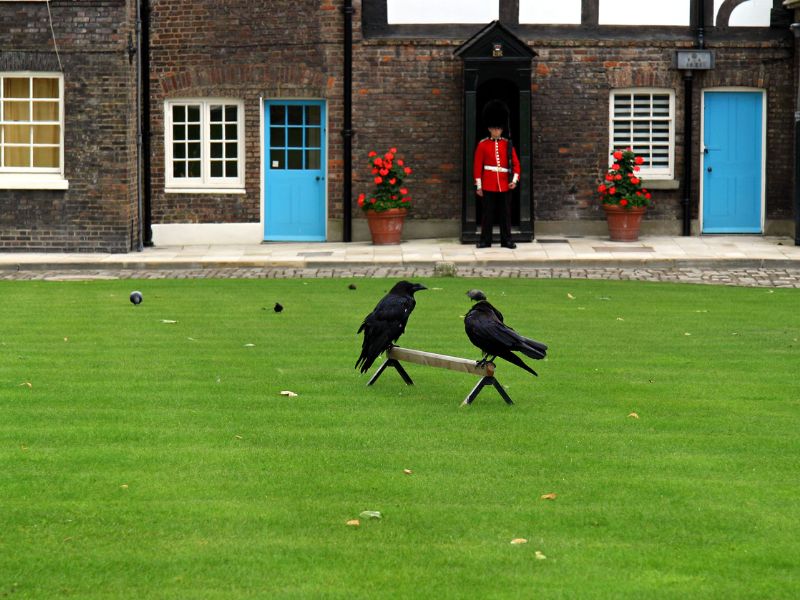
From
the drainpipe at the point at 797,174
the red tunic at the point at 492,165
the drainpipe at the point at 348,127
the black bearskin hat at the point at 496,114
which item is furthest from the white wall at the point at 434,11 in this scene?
the drainpipe at the point at 797,174

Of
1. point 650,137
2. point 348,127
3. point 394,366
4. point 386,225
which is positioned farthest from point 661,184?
point 394,366

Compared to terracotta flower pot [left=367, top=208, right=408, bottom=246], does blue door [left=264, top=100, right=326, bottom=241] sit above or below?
above

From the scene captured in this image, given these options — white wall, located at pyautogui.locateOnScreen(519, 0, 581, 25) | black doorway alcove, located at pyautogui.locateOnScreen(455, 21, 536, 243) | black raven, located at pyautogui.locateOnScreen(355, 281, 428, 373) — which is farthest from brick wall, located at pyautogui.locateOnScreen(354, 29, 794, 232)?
black raven, located at pyautogui.locateOnScreen(355, 281, 428, 373)

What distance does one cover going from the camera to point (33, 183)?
83.7 ft

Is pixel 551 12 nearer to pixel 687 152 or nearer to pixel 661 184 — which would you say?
pixel 687 152

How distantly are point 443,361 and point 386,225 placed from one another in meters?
14.9

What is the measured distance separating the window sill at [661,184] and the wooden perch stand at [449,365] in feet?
52.2

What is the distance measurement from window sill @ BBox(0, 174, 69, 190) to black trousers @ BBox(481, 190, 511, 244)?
6507 mm

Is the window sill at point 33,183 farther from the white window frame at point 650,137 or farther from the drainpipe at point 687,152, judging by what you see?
the drainpipe at point 687,152

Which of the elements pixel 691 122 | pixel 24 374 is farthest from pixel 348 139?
pixel 24 374

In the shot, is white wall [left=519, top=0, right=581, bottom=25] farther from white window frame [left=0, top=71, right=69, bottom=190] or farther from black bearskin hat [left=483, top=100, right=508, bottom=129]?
white window frame [left=0, top=71, right=69, bottom=190]

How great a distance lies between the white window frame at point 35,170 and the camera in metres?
25.5

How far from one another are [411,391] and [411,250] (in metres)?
13.6

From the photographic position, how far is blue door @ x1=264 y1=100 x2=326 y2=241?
27.1 meters
